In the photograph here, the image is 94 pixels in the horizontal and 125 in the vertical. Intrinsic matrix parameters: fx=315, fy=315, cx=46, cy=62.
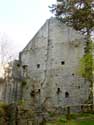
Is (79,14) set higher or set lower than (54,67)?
higher

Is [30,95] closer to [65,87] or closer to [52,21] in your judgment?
[65,87]

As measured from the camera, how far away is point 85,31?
95.0ft

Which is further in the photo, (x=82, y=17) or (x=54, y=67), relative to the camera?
(x=54, y=67)

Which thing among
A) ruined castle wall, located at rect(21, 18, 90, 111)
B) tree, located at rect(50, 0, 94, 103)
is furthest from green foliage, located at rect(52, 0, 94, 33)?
ruined castle wall, located at rect(21, 18, 90, 111)

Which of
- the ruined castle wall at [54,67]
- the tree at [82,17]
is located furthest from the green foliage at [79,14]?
the ruined castle wall at [54,67]

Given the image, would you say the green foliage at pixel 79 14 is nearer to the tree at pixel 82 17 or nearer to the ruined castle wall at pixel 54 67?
the tree at pixel 82 17

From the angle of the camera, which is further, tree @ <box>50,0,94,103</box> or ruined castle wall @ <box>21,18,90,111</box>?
ruined castle wall @ <box>21,18,90,111</box>

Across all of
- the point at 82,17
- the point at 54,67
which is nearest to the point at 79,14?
the point at 82,17

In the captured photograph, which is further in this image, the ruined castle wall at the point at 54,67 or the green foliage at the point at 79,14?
the ruined castle wall at the point at 54,67

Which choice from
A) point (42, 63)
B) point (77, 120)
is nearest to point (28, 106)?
point (77, 120)

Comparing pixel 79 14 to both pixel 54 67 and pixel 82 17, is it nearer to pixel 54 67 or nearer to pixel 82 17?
pixel 82 17

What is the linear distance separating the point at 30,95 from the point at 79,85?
5.72m

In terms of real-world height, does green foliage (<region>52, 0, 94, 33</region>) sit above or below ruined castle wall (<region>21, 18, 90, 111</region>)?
above

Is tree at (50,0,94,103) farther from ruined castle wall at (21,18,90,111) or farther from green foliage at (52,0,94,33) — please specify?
ruined castle wall at (21,18,90,111)
